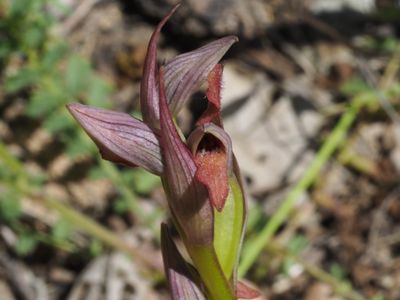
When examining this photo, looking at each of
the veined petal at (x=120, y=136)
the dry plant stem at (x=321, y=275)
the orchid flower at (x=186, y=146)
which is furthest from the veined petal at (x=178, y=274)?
the dry plant stem at (x=321, y=275)

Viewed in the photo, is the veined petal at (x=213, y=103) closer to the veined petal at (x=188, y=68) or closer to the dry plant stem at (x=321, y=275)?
Result: the veined petal at (x=188, y=68)

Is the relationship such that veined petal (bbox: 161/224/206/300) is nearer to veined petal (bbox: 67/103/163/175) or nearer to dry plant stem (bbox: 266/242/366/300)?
veined petal (bbox: 67/103/163/175)

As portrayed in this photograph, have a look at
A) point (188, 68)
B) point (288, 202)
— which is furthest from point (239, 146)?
point (188, 68)

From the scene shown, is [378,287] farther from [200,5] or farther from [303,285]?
[200,5]

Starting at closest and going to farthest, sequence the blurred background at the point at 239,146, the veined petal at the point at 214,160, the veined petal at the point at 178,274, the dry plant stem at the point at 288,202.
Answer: the veined petal at the point at 214,160 < the veined petal at the point at 178,274 < the dry plant stem at the point at 288,202 < the blurred background at the point at 239,146

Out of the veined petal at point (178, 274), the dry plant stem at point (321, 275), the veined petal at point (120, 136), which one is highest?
the veined petal at point (120, 136)

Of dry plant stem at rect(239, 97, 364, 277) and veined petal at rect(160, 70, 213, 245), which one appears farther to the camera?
dry plant stem at rect(239, 97, 364, 277)

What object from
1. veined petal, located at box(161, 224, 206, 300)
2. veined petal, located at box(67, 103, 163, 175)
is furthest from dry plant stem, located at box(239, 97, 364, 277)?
veined petal, located at box(67, 103, 163, 175)
